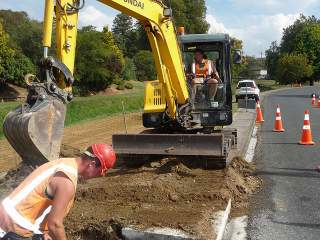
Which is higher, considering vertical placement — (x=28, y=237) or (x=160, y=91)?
(x=160, y=91)

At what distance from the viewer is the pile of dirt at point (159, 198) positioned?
19.7ft

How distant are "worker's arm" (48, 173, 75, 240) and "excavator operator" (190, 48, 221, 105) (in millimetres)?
7510

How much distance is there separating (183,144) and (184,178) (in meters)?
0.75

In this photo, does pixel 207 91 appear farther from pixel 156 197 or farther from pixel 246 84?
pixel 246 84

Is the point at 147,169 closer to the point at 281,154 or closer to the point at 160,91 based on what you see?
the point at 160,91

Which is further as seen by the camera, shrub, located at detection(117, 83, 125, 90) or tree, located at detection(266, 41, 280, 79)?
tree, located at detection(266, 41, 280, 79)

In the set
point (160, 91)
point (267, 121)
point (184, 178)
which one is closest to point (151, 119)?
point (160, 91)

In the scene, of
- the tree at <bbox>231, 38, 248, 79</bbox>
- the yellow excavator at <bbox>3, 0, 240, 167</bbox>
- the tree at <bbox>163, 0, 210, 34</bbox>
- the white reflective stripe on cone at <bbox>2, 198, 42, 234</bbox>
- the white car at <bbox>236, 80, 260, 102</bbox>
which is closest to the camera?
the white reflective stripe on cone at <bbox>2, 198, 42, 234</bbox>

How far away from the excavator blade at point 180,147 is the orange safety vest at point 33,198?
584 centimetres

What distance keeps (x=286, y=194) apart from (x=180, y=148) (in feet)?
7.02

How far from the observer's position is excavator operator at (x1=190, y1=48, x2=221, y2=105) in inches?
421

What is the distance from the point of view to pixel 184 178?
885 cm

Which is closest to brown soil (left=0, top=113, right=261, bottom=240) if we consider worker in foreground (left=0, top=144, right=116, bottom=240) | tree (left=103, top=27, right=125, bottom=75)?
worker in foreground (left=0, top=144, right=116, bottom=240)

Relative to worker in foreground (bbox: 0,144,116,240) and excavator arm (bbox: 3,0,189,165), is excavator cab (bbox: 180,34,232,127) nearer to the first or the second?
excavator arm (bbox: 3,0,189,165)
